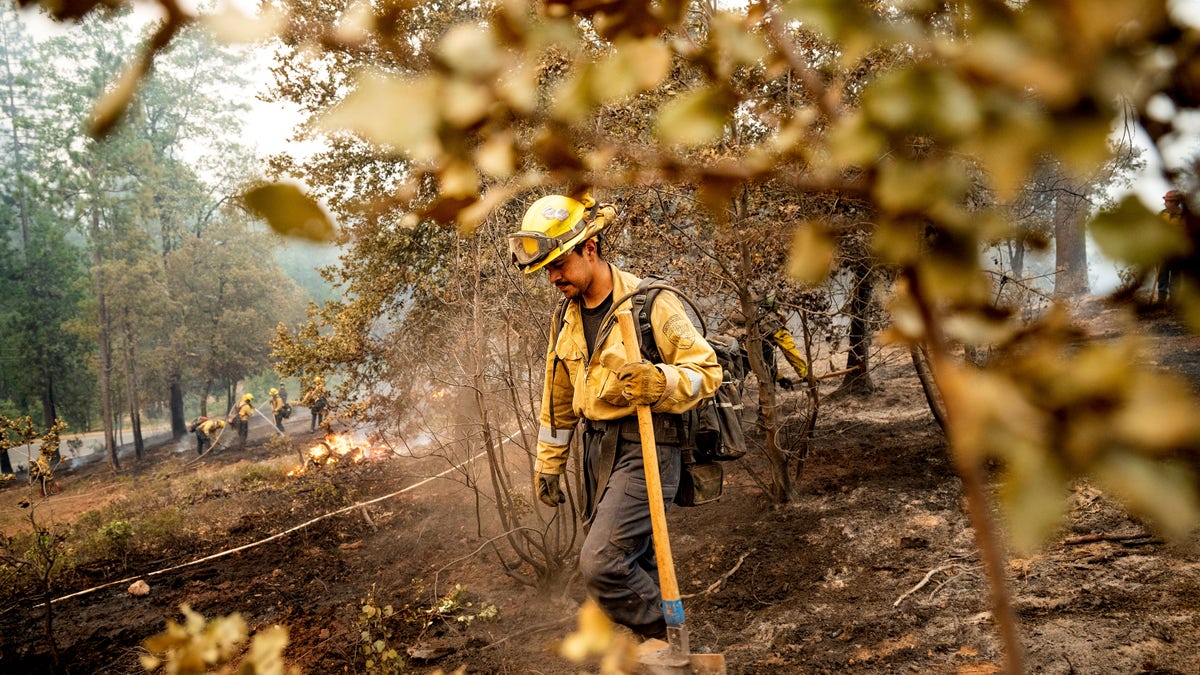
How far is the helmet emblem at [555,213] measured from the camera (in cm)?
328

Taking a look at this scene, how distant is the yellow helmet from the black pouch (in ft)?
4.19

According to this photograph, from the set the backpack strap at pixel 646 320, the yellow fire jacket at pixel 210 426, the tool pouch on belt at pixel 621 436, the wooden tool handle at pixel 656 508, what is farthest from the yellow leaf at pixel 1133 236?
the yellow fire jacket at pixel 210 426

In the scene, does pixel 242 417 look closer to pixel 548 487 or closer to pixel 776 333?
pixel 776 333

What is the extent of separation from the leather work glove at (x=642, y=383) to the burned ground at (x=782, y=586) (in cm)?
114

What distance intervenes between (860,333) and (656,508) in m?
4.77

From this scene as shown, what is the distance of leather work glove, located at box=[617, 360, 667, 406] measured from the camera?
3020 millimetres

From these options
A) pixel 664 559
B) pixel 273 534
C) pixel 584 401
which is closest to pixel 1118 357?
pixel 664 559

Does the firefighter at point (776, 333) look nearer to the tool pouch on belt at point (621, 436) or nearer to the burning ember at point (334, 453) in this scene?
the tool pouch on belt at point (621, 436)

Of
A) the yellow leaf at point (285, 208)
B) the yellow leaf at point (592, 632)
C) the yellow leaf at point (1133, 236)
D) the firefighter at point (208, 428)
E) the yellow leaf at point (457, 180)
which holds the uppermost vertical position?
the yellow leaf at point (457, 180)

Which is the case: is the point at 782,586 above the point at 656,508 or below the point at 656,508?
below

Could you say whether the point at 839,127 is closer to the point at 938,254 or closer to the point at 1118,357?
the point at 938,254

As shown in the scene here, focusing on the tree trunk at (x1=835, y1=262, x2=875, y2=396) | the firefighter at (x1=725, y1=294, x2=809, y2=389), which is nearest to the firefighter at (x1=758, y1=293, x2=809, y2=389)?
the firefighter at (x1=725, y1=294, x2=809, y2=389)

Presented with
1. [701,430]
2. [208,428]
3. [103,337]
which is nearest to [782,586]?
[701,430]

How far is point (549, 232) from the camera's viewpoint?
129 inches
